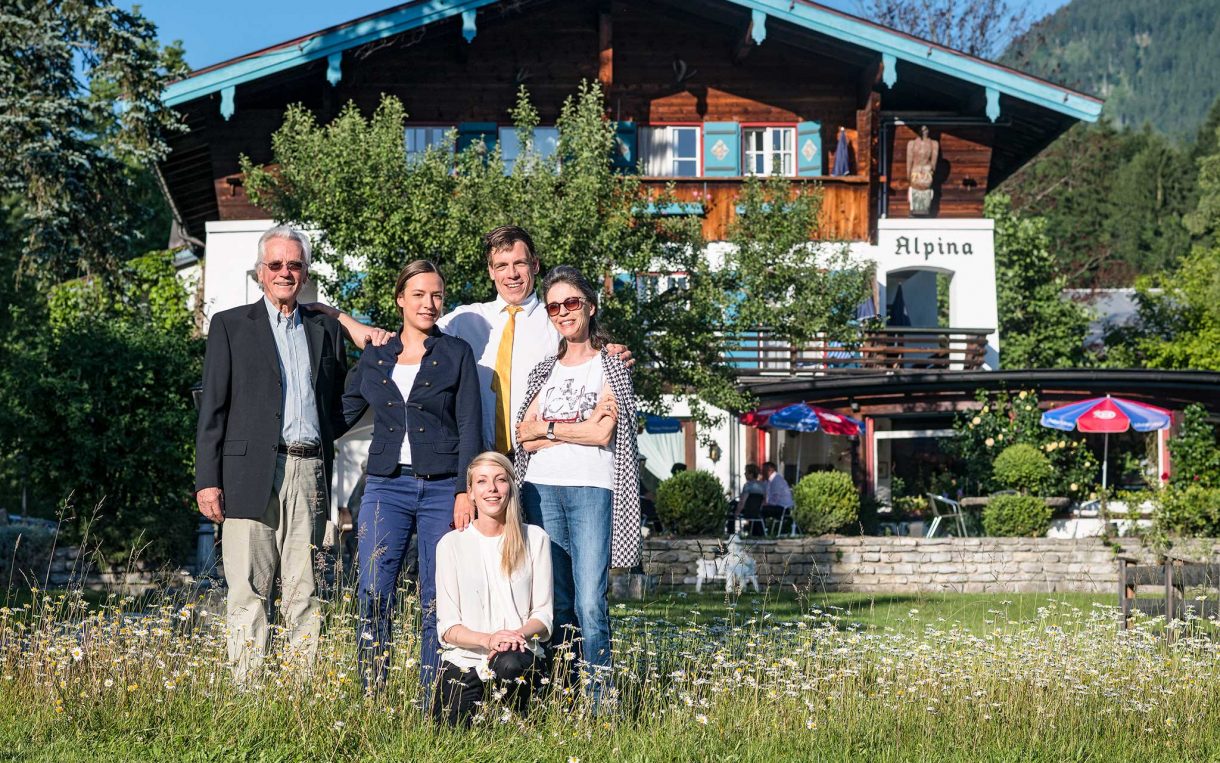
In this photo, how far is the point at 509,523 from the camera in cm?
629

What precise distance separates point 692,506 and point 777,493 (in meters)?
3.28

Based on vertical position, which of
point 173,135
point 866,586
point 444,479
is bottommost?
point 866,586

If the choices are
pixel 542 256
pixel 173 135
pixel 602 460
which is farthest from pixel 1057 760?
pixel 173 135

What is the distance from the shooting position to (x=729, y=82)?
2606 centimetres

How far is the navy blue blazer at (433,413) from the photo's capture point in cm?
661

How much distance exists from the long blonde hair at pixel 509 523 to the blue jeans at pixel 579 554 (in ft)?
0.59

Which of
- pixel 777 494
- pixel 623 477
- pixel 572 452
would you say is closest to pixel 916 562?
pixel 777 494

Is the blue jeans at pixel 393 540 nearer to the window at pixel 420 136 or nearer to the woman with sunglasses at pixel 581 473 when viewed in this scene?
the woman with sunglasses at pixel 581 473

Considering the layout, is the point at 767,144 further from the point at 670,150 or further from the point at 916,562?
the point at 916,562

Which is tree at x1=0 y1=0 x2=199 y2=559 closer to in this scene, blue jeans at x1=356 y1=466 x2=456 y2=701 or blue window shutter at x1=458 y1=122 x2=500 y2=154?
blue window shutter at x1=458 y1=122 x2=500 y2=154

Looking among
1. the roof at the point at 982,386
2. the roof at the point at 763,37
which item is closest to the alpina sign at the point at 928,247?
the roof at the point at 763,37

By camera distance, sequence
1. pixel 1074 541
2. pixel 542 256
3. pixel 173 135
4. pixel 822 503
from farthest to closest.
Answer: pixel 173 135
pixel 822 503
pixel 1074 541
pixel 542 256

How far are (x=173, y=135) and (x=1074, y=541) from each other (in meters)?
14.8

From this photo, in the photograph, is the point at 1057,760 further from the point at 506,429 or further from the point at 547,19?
the point at 547,19
